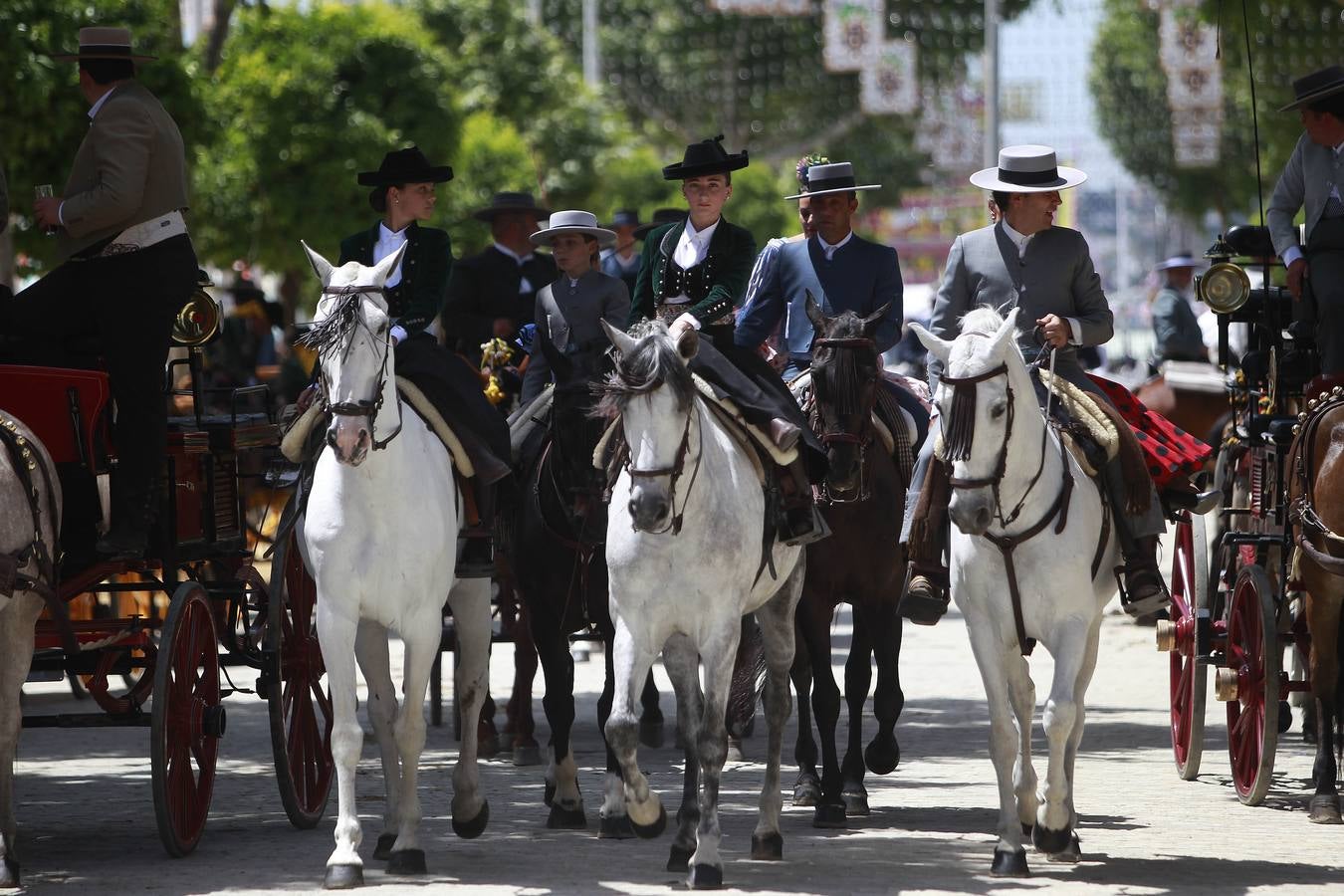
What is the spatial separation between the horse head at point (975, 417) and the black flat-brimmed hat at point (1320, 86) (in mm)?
2722

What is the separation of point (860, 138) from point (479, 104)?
20.6m

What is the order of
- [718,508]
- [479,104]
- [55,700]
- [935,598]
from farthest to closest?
[479,104], [55,700], [935,598], [718,508]

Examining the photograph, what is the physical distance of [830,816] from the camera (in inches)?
372

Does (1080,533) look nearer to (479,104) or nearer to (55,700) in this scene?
(55,700)

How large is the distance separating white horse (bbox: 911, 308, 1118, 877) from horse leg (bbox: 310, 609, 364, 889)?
2.50 m

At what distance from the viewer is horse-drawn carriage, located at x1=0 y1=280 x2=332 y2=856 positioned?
8.71 m

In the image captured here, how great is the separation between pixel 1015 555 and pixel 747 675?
2104mm

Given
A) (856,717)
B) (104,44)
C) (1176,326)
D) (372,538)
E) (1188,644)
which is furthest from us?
(1176,326)

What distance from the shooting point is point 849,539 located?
9828 millimetres

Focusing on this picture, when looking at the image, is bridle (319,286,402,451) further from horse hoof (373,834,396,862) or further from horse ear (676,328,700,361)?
horse hoof (373,834,396,862)

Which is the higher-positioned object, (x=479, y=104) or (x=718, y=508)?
(x=479, y=104)

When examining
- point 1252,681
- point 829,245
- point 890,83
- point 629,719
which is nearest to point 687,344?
point 629,719

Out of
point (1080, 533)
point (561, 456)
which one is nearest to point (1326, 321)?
point (1080, 533)

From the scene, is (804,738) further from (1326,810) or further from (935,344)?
(935,344)
